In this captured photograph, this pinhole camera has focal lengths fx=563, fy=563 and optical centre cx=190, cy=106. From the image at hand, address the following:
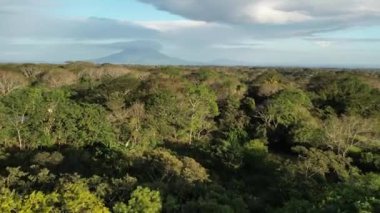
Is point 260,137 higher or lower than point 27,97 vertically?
lower

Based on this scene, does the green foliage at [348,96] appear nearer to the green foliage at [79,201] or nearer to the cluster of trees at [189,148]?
the cluster of trees at [189,148]

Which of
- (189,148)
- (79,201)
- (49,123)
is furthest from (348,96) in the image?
(79,201)

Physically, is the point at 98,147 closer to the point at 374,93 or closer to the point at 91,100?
the point at 91,100

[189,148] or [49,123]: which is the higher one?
[49,123]

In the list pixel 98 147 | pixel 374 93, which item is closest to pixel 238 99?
pixel 374 93

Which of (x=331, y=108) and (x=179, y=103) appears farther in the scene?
(x=331, y=108)

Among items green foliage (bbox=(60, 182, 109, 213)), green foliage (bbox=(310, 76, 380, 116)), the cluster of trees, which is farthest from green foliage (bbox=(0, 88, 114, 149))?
green foliage (bbox=(310, 76, 380, 116))

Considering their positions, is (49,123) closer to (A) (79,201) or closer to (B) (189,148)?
(B) (189,148)

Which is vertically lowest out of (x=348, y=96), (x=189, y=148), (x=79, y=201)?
(x=189, y=148)

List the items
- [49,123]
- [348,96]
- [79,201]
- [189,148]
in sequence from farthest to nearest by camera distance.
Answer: [348,96], [189,148], [49,123], [79,201]
